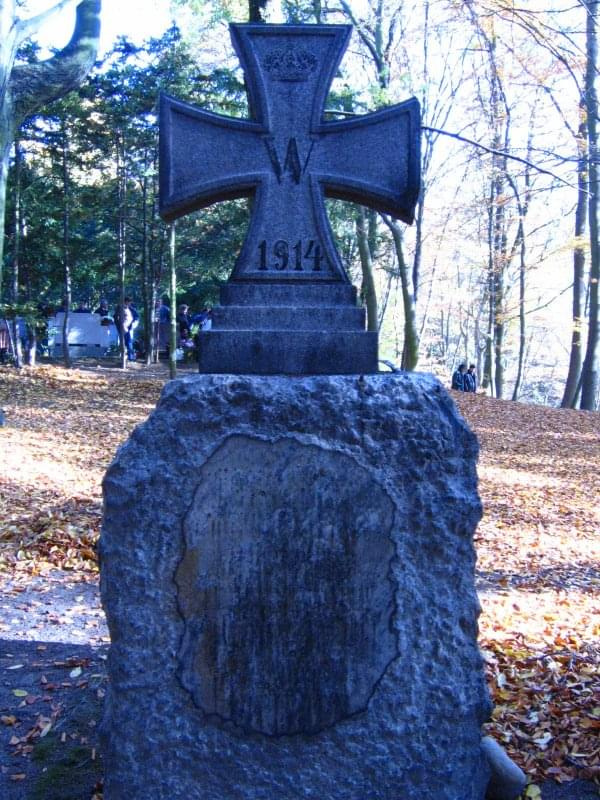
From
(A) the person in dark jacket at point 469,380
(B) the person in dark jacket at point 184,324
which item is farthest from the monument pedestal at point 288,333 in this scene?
(A) the person in dark jacket at point 469,380

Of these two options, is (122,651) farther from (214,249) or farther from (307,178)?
(214,249)

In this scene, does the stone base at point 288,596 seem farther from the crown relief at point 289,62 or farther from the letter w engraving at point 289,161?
the crown relief at point 289,62

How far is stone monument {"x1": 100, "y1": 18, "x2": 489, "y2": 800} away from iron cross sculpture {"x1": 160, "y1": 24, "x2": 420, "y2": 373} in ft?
2.07

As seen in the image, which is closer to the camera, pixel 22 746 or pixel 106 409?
pixel 22 746

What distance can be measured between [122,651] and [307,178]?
6.42 feet

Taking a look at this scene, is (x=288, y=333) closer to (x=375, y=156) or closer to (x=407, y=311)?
(x=375, y=156)

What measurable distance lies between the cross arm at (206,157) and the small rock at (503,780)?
96.5 inches

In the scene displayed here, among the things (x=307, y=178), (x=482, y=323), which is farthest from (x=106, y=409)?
(x=482, y=323)

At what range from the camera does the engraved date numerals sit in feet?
9.91

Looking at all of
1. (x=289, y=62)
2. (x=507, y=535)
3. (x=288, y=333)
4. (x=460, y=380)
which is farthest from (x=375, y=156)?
(x=460, y=380)

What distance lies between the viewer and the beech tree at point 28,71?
8.95 metres

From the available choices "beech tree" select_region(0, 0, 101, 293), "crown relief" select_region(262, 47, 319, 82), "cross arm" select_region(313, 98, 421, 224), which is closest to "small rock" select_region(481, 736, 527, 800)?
"cross arm" select_region(313, 98, 421, 224)

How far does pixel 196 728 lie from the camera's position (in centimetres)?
265

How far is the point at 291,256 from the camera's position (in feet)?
9.93
